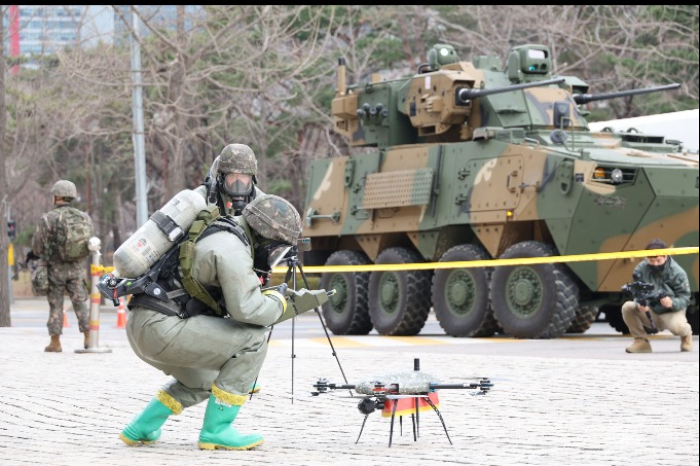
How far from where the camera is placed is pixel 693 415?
1022cm

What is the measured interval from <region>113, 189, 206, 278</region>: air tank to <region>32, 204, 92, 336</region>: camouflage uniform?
328 inches

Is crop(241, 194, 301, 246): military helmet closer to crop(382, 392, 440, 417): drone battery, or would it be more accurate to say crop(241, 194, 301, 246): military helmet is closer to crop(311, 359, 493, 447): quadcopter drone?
crop(311, 359, 493, 447): quadcopter drone

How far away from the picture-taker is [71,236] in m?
Result: 16.6

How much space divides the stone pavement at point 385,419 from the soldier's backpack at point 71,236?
1.29 m

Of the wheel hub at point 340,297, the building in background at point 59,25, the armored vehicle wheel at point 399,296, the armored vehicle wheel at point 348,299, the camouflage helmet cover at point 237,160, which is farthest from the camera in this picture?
the building in background at point 59,25

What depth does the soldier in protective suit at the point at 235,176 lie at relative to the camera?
9.49 meters

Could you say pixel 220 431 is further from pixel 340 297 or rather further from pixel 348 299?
pixel 340 297

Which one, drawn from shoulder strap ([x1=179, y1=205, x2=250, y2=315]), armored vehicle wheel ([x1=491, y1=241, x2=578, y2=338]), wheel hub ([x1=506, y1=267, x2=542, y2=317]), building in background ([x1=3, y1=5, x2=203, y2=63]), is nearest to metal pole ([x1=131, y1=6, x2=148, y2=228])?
building in background ([x1=3, y1=5, x2=203, y2=63])

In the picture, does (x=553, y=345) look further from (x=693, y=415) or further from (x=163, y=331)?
(x=163, y=331)

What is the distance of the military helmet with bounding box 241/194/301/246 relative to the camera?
8.55 meters

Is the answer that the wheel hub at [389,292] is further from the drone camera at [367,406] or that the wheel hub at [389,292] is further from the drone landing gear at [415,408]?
the drone camera at [367,406]

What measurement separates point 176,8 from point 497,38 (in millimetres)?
10512

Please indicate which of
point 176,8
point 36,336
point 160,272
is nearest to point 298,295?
point 160,272

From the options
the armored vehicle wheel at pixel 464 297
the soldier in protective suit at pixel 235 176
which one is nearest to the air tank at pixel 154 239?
the soldier in protective suit at pixel 235 176
